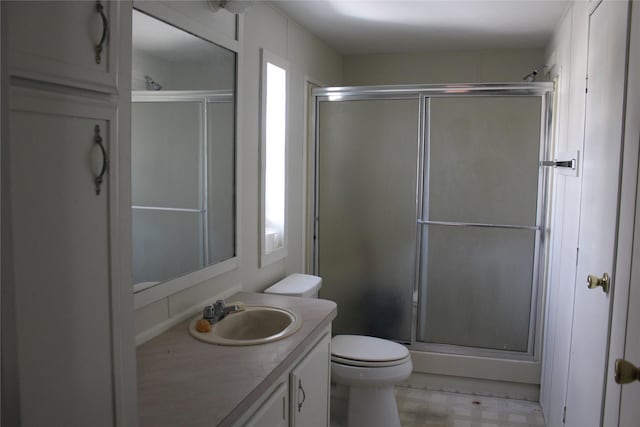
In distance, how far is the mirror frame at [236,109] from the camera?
1.81 metres

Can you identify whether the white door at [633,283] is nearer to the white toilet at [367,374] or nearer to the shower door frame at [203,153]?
the white toilet at [367,374]

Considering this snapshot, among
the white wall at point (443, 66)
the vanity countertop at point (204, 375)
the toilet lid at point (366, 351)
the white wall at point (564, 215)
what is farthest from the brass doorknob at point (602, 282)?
the white wall at point (443, 66)

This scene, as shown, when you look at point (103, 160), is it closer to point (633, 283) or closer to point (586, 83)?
point (633, 283)

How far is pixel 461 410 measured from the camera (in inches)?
121

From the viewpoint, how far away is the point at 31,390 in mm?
779

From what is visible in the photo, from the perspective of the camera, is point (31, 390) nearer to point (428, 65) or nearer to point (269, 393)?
point (269, 393)

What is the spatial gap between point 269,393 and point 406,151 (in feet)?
6.99

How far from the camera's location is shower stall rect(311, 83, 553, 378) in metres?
A: 3.21

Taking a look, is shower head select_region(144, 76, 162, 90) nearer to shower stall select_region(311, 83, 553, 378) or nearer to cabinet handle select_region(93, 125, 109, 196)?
cabinet handle select_region(93, 125, 109, 196)

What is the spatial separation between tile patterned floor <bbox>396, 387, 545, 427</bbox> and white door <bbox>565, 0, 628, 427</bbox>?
81cm

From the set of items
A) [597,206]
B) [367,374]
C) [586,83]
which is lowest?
[367,374]

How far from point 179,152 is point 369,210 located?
5.67ft

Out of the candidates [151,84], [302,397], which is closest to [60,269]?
[151,84]

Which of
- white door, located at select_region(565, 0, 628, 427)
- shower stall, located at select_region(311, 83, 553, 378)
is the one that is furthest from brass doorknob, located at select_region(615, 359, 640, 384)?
shower stall, located at select_region(311, 83, 553, 378)
